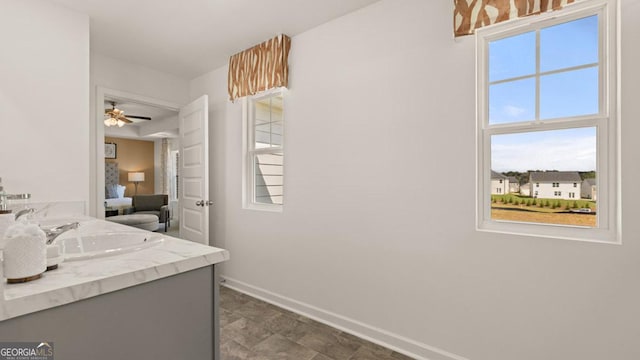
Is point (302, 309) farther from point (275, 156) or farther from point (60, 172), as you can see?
point (60, 172)

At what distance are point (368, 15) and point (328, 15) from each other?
1.12ft

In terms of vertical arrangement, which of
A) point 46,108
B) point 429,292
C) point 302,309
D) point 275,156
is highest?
point 46,108

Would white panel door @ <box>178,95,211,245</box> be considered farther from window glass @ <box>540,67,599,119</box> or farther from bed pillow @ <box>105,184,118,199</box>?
bed pillow @ <box>105,184,118,199</box>

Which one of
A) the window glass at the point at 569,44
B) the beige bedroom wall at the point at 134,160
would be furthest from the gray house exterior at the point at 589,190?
the beige bedroom wall at the point at 134,160

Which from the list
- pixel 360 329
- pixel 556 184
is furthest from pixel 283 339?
pixel 556 184

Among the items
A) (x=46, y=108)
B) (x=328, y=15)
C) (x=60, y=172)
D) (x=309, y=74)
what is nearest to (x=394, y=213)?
(x=309, y=74)

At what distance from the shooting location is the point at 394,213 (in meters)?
2.09

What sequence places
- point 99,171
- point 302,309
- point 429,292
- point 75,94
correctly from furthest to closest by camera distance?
1. point 99,171
2. point 302,309
3. point 75,94
4. point 429,292

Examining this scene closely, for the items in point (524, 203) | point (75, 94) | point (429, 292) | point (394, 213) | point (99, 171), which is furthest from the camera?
point (99, 171)

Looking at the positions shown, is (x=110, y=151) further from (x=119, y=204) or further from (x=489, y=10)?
(x=489, y=10)

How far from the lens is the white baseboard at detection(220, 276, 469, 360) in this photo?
1.92 meters

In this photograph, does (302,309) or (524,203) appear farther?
(302,309)

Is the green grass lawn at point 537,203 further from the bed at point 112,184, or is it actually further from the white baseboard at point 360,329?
the bed at point 112,184

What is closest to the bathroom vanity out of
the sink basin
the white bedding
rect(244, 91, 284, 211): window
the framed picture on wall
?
the sink basin
